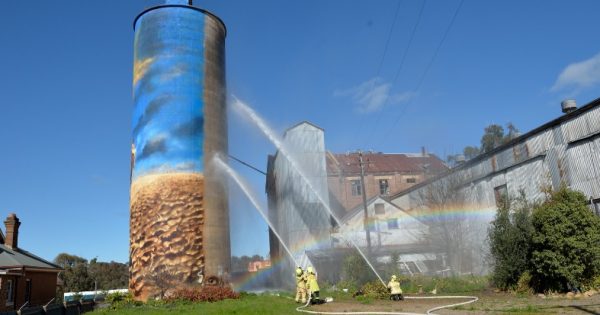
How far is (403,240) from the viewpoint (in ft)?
172

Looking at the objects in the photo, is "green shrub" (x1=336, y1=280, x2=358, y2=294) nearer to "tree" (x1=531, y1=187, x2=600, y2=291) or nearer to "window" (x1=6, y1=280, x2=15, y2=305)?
"tree" (x1=531, y1=187, x2=600, y2=291)

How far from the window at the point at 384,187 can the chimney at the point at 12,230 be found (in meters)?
51.0

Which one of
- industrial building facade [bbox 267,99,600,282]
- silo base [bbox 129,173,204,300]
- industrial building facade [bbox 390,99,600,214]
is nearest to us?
silo base [bbox 129,173,204,300]

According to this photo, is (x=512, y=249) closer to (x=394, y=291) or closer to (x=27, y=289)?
(x=394, y=291)

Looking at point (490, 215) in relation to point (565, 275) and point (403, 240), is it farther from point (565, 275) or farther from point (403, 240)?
point (565, 275)

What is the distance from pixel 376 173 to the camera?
76.7 metres

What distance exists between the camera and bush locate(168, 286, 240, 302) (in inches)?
1073

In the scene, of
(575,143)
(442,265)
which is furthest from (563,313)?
(442,265)

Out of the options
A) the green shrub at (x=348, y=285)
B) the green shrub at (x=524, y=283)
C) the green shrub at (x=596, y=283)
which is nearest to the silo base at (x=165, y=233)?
the green shrub at (x=348, y=285)

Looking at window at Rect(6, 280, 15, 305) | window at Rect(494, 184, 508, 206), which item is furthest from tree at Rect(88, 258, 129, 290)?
window at Rect(494, 184, 508, 206)

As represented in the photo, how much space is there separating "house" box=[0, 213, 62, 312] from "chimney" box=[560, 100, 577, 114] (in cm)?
4287

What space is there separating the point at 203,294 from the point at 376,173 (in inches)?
2081

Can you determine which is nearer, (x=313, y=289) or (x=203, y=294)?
(x=313, y=289)

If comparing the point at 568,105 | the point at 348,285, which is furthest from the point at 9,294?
the point at 568,105
